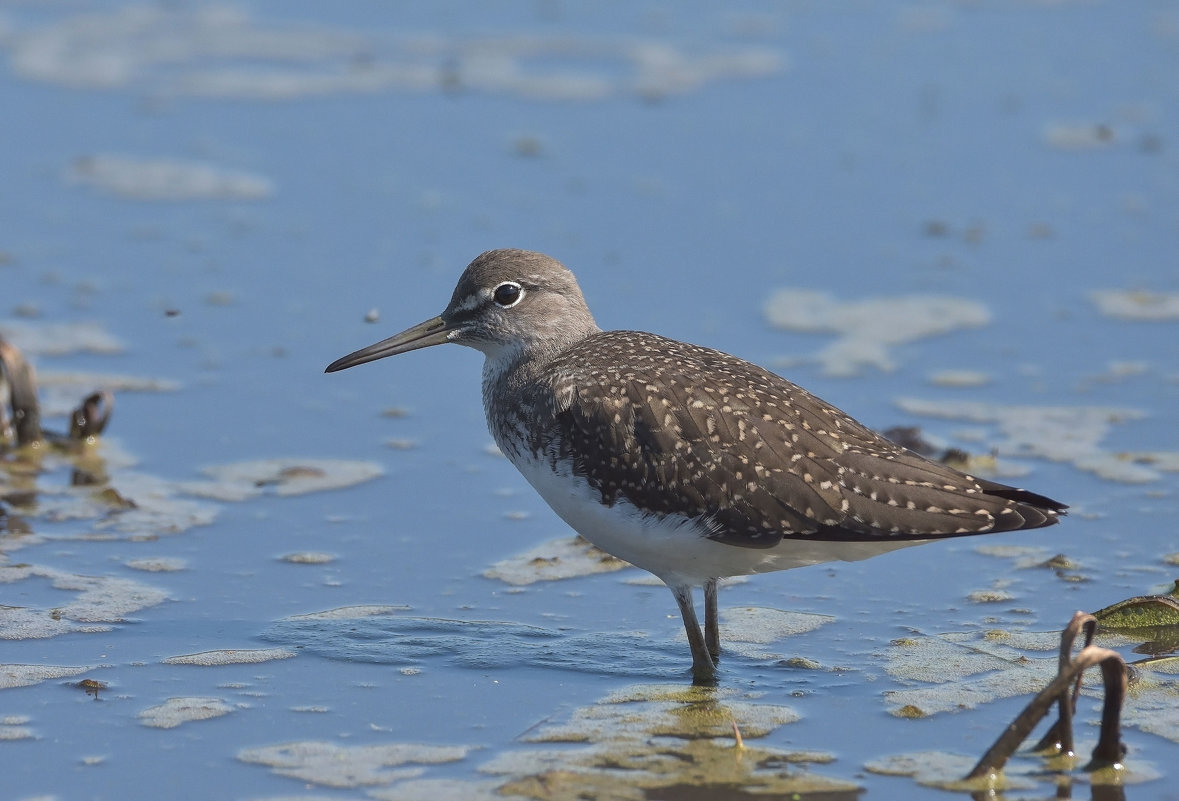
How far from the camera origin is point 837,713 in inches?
267

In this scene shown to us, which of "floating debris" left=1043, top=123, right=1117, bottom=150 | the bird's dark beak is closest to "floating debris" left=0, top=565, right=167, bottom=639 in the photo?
the bird's dark beak

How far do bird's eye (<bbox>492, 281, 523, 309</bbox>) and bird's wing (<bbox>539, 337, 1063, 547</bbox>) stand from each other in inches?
38.3

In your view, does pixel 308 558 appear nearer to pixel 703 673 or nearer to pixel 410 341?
pixel 410 341

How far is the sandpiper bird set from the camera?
691cm

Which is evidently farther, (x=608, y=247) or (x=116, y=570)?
(x=608, y=247)

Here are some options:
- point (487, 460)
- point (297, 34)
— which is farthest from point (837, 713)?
point (297, 34)

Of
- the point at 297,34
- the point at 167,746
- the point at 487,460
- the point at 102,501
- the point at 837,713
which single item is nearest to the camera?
the point at 167,746

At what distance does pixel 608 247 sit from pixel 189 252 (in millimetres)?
2937

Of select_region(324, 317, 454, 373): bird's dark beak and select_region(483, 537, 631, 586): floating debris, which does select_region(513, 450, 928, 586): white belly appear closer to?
select_region(483, 537, 631, 586): floating debris

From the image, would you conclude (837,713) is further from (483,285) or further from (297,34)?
(297,34)

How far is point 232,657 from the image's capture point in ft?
23.6

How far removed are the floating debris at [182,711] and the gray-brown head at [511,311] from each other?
7.10 feet

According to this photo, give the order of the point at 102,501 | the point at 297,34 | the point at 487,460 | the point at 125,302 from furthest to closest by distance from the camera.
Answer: the point at 297,34 → the point at 125,302 → the point at 487,460 → the point at 102,501

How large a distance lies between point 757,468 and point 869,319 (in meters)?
4.38
